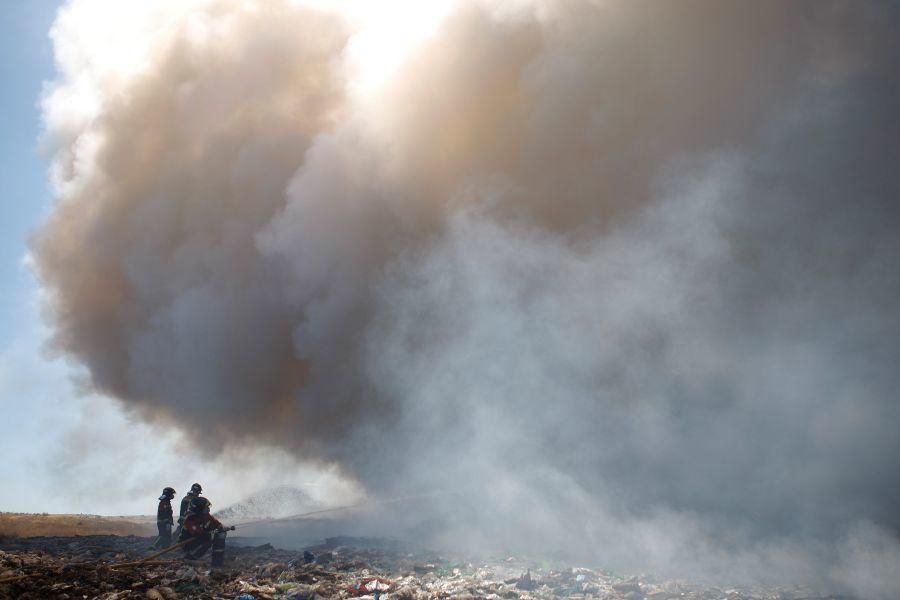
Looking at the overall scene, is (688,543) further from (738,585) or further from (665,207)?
(665,207)

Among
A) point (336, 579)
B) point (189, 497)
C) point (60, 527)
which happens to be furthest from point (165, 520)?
point (60, 527)

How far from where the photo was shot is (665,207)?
15.9 metres

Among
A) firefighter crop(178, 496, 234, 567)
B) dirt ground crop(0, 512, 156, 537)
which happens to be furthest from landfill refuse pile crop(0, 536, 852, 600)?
dirt ground crop(0, 512, 156, 537)

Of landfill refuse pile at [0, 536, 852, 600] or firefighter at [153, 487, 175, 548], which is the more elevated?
firefighter at [153, 487, 175, 548]

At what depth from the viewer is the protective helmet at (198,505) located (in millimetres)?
11438

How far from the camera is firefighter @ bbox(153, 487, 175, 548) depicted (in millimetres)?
12422

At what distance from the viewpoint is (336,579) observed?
908 centimetres

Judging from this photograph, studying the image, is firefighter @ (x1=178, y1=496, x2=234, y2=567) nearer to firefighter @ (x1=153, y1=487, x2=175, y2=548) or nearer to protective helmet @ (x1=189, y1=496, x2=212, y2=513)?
protective helmet @ (x1=189, y1=496, x2=212, y2=513)

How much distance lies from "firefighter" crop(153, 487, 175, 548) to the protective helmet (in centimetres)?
135

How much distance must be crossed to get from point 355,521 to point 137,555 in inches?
245

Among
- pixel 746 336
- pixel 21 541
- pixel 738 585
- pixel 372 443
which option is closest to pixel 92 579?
pixel 21 541

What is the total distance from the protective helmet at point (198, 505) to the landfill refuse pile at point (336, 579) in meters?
0.86

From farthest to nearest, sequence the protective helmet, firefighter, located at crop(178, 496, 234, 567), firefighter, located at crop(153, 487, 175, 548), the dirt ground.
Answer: the dirt ground, firefighter, located at crop(153, 487, 175, 548), the protective helmet, firefighter, located at crop(178, 496, 234, 567)

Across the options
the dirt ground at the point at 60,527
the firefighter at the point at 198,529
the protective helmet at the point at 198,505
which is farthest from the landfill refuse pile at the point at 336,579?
the dirt ground at the point at 60,527
